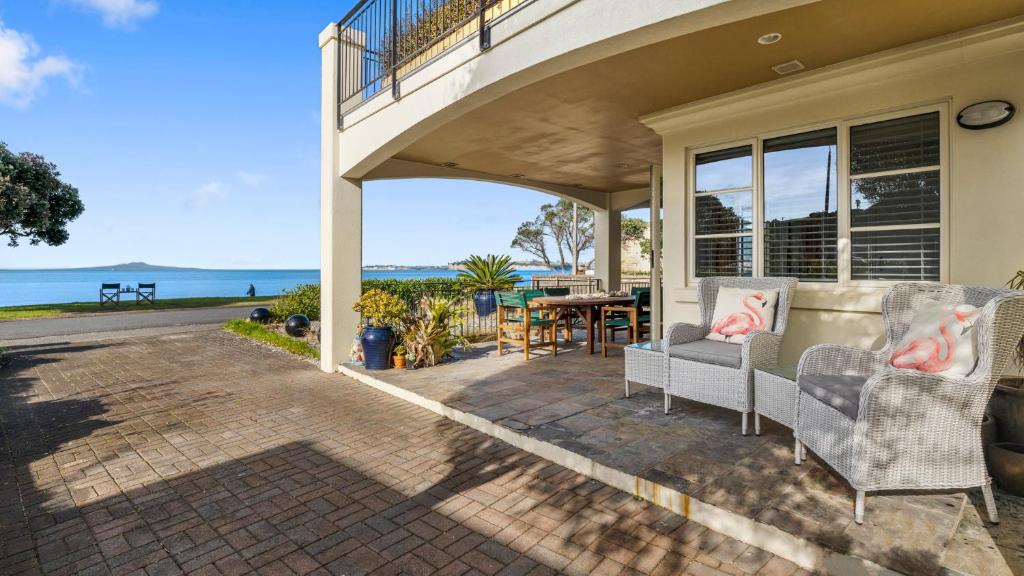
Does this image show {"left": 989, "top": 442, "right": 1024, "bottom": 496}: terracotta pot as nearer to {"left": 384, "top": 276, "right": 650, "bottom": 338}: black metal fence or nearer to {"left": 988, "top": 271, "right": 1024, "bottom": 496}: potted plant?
{"left": 988, "top": 271, "right": 1024, "bottom": 496}: potted plant

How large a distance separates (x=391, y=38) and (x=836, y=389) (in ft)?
17.4

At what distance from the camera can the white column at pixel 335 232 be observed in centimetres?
579

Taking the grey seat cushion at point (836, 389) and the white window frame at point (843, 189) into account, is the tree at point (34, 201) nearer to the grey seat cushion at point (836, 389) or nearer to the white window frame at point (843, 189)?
the white window frame at point (843, 189)

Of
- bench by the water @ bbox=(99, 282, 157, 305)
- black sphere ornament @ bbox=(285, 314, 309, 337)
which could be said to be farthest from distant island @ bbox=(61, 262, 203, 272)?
black sphere ornament @ bbox=(285, 314, 309, 337)

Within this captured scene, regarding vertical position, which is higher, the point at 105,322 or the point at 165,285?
the point at 165,285

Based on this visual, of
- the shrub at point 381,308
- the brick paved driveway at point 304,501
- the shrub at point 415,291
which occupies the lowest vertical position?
the brick paved driveway at point 304,501

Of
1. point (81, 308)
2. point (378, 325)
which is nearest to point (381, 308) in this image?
point (378, 325)

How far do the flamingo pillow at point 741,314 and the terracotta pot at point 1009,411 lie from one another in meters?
1.25

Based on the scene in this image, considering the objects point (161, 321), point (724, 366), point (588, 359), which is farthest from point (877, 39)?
point (161, 321)

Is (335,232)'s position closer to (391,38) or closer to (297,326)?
(391,38)

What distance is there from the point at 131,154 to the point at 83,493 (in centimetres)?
2567

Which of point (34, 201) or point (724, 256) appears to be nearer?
point (724, 256)

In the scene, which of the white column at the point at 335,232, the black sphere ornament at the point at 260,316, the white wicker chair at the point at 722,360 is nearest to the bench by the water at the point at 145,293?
the black sphere ornament at the point at 260,316

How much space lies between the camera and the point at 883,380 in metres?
1.98
